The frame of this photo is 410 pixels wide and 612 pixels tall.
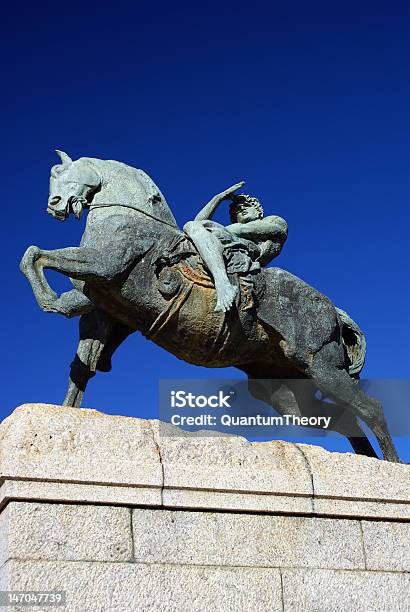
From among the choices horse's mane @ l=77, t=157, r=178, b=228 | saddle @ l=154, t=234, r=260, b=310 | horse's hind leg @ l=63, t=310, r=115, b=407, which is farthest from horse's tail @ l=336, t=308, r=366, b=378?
horse's hind leg @ l=63, t=310, r=115, b=407

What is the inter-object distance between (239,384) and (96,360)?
1.36 meters

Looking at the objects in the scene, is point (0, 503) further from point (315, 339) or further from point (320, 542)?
point (315, 339)

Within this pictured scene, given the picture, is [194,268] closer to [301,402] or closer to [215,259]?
[215,259]

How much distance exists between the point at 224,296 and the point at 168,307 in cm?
43

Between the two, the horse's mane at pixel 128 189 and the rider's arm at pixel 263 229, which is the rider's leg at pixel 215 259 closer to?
the horse's mane at pixel 128 189

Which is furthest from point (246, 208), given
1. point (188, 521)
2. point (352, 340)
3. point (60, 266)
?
point (188, 521)

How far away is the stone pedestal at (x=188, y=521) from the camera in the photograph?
5.60 m

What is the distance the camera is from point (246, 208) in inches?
321

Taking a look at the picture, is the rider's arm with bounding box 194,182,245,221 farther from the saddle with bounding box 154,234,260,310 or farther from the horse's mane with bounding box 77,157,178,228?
the saddle with bounding box 154,234,260,310

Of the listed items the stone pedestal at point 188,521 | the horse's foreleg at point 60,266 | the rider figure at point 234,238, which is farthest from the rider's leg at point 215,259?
the stone pedestal at point 188,521

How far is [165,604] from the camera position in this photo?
5641 mm

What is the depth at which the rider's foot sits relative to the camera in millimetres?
7043

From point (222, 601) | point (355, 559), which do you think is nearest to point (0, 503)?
point (222, 601)

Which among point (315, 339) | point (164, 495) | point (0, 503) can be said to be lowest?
point (0, 503)
